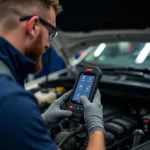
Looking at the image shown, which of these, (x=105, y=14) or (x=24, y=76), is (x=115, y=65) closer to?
(x=105, y=14)

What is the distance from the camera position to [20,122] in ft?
2.86

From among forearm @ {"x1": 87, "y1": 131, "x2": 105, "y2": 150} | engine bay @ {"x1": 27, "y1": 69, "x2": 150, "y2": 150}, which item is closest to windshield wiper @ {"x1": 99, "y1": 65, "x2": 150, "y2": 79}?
engine bay @ {"x1": 27, "y1": 69, "x2": 150, "y2": 150}

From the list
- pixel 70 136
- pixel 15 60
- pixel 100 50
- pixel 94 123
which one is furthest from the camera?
pixel 100 50

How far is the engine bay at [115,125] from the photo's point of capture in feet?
5.69

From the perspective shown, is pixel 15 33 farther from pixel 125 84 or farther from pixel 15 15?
pixel 125 84

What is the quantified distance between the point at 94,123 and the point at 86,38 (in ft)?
4.20

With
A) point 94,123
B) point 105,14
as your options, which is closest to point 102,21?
point 105,14

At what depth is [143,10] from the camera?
1921 millimetres

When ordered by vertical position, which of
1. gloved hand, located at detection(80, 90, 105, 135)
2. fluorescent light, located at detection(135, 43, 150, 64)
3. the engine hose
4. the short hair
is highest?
the short hair

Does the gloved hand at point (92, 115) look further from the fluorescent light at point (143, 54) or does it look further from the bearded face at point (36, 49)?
the fluorescent light at point (143, 54)

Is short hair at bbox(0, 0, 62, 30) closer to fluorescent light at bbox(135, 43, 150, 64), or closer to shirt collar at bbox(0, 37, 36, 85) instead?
shirt collar at bbox(0, 37, 36, 85)

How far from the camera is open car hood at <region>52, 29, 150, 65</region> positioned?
2.23m

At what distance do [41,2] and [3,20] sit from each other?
17cm

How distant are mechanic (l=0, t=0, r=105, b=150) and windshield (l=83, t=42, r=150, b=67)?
3.54 ft
